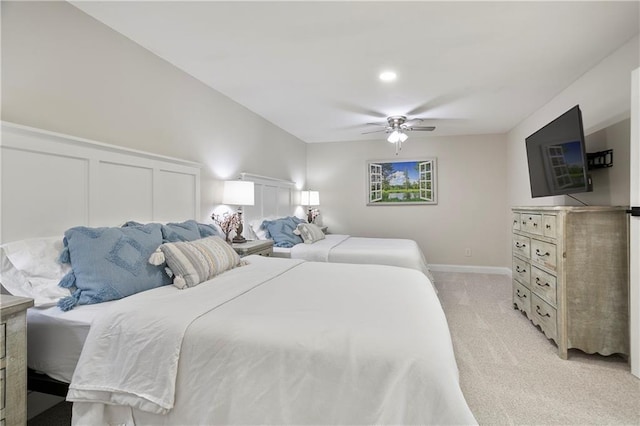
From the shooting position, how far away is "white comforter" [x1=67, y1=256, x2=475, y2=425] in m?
1.04

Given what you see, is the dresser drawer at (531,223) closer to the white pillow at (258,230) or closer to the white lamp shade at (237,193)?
the white lamp shade at (237,193)

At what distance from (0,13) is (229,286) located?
1.89 m

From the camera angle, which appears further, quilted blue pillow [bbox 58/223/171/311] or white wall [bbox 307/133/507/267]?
white wall [bbox 307/133/507/267]

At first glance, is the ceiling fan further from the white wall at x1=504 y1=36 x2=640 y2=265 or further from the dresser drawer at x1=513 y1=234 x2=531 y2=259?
the dresser drawer at x1=513 y1=234 x2=531 y2=259

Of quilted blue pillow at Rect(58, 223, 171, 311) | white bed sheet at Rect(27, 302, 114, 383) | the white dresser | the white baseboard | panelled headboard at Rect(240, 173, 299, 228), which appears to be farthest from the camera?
the white baseboard

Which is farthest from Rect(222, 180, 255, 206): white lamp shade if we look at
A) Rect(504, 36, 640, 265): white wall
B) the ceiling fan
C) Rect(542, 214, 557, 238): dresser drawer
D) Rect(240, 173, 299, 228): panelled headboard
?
Rect(504, 36, 640, 265): white wall

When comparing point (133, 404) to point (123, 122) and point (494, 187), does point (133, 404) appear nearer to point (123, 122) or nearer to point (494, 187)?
point (123, 122)

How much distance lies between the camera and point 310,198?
5586 millimetres

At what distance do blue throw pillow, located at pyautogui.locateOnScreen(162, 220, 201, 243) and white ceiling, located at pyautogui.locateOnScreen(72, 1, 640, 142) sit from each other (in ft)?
4.63

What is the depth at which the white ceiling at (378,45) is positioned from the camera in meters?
1.95

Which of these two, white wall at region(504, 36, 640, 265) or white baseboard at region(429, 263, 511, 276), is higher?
white wall at region(504, 36, 640, 265)

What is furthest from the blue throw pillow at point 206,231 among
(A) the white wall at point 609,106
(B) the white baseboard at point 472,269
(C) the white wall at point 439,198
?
(B) the white baseboard at point 472,269

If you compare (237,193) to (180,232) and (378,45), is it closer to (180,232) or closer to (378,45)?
(180,232)

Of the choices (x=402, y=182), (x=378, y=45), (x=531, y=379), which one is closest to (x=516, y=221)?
(x=531, y=379)
